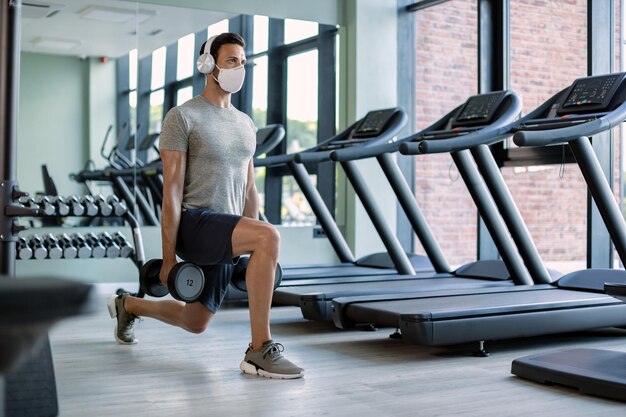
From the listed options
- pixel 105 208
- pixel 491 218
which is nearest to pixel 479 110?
pixel 491 218

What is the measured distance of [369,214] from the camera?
5871 millimetres

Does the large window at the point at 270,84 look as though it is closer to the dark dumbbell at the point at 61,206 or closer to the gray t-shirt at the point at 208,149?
the dark dumbbell at the point at 61,206

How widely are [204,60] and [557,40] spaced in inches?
137

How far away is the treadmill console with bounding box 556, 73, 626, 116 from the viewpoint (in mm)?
4230

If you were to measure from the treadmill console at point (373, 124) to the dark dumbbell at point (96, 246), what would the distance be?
1971 mm

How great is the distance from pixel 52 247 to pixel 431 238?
257 centimetres

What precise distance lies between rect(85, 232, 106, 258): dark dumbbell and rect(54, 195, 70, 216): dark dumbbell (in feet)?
0.90

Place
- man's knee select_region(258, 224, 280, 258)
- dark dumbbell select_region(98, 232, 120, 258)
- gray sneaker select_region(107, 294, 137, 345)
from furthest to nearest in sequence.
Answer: dark dumbbell select_region(98, 232, 120, 258) < gray sneaker select_region(107, 294, 137, 345) < man's knee select_region(258, 224, 280, 258)

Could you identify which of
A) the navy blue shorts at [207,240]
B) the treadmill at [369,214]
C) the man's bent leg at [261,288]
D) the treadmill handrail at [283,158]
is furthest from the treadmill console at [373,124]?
the man's bent leg at [261,288]

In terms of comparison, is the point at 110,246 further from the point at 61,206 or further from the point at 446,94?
the point at 446,94

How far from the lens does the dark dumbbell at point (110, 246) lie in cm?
556

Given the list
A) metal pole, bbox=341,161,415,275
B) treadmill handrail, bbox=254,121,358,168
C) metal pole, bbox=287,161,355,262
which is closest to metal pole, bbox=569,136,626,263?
metal pole, bbox=341,161,415,275

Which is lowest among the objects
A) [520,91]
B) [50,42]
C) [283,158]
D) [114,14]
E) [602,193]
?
[602,193]

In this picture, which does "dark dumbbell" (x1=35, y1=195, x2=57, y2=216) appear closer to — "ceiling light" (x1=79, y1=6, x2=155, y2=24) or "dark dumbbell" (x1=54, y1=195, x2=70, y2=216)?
"dark dumbbell" (x1=54, y1=195, x2=70, y2=216)
